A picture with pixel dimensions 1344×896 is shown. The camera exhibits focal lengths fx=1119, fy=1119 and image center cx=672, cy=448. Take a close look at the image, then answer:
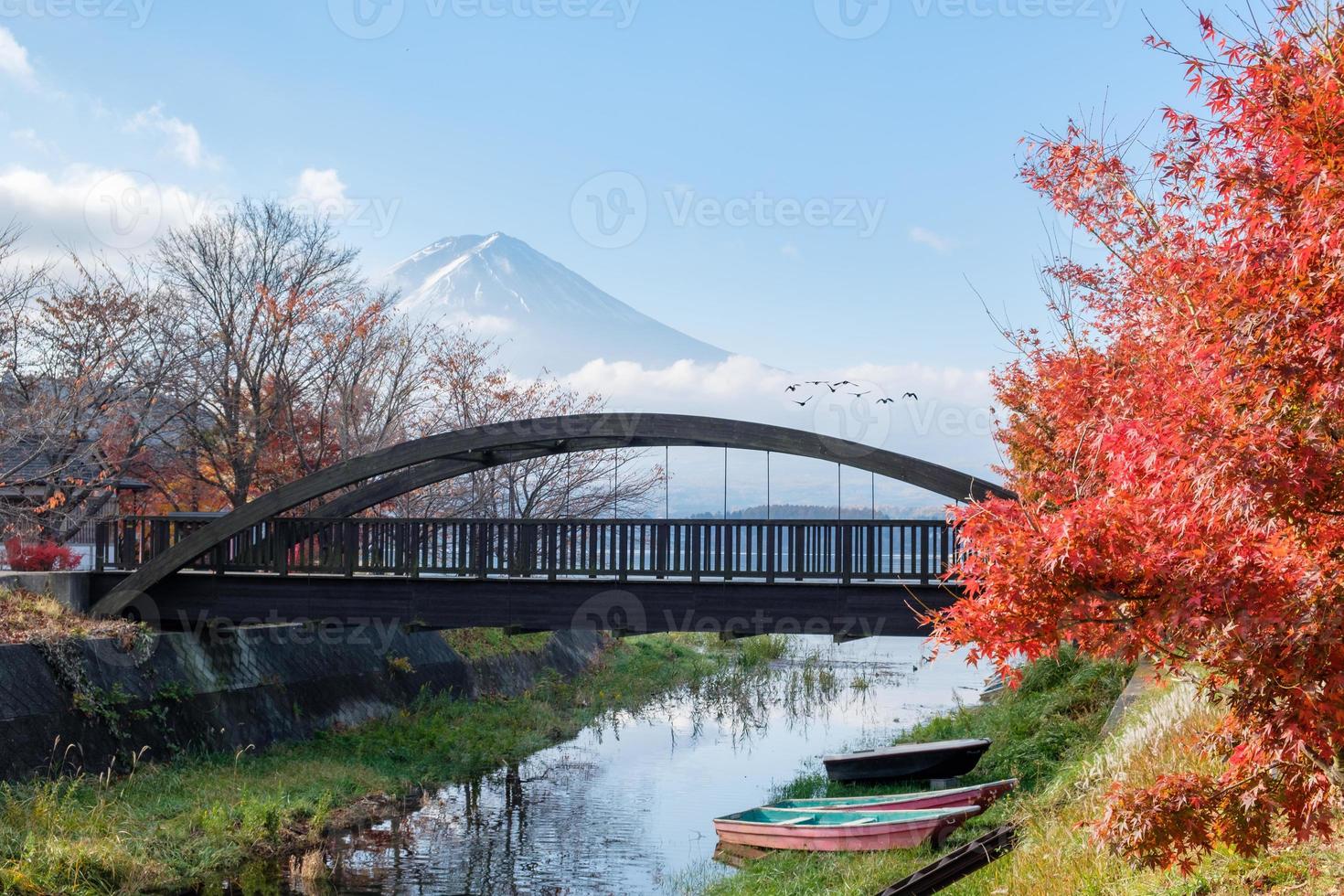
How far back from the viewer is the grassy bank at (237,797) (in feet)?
42.7

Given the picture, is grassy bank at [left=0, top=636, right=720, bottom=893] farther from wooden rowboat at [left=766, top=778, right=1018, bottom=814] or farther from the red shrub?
wooden rowboat at [left=766, top=778, right=1018, bottom=814]

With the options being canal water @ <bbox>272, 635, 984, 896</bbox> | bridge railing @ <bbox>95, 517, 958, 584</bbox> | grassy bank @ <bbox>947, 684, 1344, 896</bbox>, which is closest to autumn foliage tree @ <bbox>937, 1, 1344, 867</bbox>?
grassy bank @ <bbox>947, 684, 1344, 896</bbox>

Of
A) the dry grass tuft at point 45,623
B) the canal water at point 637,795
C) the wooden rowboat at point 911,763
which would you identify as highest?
the dry grass tuft at point 45,623

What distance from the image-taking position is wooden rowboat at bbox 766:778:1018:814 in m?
13.3

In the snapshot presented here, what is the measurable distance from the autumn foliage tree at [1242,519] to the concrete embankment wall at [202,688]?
14.3 meters

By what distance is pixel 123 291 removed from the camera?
27562mm

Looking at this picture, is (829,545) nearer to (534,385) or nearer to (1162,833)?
(1162,833)

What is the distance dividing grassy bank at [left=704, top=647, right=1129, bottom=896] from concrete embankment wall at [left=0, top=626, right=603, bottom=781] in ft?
30.1

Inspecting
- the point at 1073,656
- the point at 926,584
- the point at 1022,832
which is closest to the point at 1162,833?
the point at 1022,832

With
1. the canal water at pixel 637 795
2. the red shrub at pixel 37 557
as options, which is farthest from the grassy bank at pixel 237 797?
the red shrub at pixel 37 557

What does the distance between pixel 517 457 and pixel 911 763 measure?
7.91 metres

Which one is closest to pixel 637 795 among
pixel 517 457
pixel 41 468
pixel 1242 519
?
pixel 517 457

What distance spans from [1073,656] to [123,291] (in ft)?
76.3

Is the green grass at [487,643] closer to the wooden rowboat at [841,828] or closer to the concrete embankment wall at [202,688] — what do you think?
the concrete embankment wall at [202,688]
